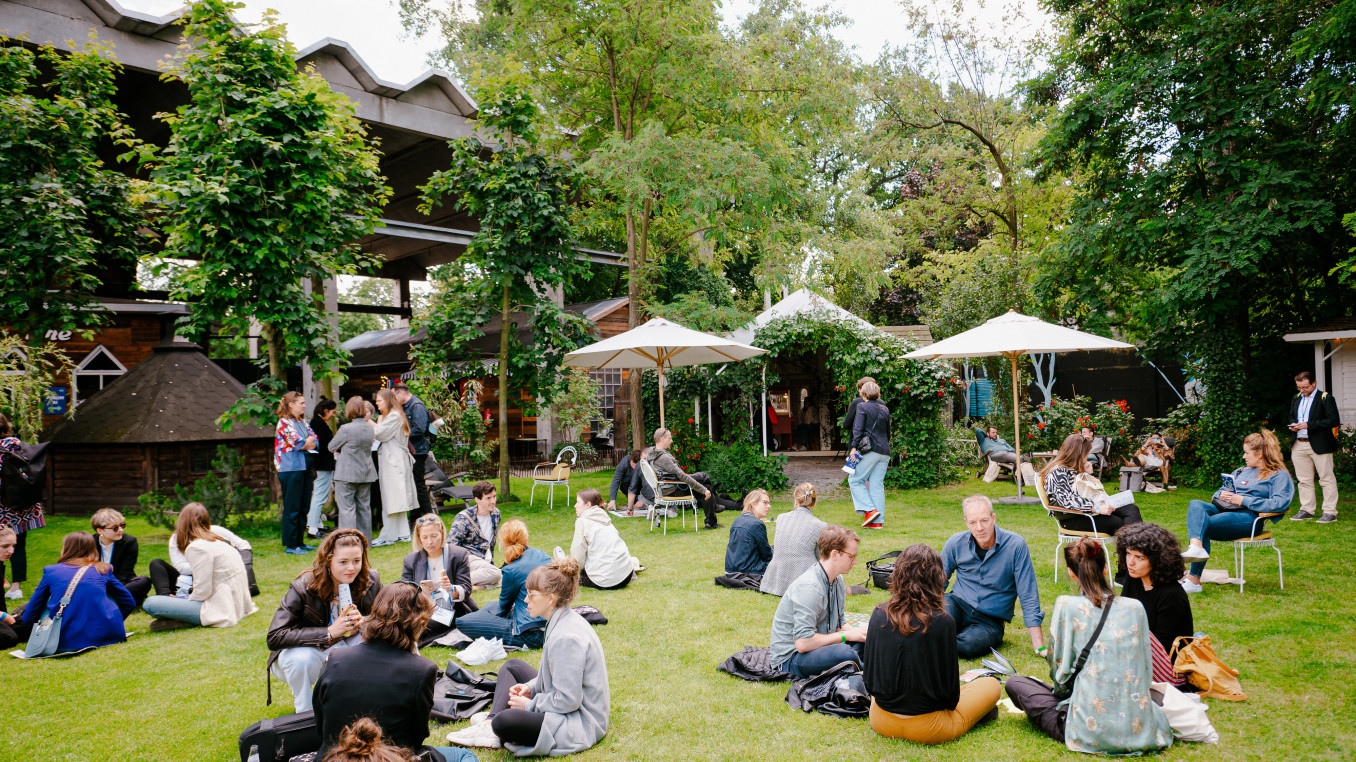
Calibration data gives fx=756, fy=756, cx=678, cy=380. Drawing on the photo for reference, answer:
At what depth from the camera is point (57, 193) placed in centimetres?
950

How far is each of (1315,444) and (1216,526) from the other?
4192 mm

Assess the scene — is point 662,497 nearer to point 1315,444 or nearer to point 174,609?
point 174,609

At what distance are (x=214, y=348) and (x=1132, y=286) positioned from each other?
130 ft

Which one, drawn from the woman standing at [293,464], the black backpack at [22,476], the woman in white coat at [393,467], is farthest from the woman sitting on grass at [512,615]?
the black backpack at [22,476]

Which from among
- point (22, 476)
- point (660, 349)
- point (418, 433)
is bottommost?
point (22, 476)

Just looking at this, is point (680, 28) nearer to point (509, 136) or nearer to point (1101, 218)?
point (509, 136)

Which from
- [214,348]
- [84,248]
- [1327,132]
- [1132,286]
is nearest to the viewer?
[84,248]

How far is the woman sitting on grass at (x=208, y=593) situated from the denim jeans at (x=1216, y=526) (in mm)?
7366

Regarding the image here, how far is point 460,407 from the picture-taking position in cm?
1283

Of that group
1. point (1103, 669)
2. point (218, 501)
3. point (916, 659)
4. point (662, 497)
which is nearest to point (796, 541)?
point (916, 659)

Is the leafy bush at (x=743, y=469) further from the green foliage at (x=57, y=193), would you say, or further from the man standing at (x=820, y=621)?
the green foliage at (x=57, y=193)

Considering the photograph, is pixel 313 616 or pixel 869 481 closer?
pixel 313 616

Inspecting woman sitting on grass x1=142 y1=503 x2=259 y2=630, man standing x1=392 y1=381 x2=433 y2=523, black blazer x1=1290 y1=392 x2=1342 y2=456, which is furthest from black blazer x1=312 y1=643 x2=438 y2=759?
black blazer x1=1290 y1=392 x2=1342 y2=456

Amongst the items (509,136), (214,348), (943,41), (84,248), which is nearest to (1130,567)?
(509,136)
